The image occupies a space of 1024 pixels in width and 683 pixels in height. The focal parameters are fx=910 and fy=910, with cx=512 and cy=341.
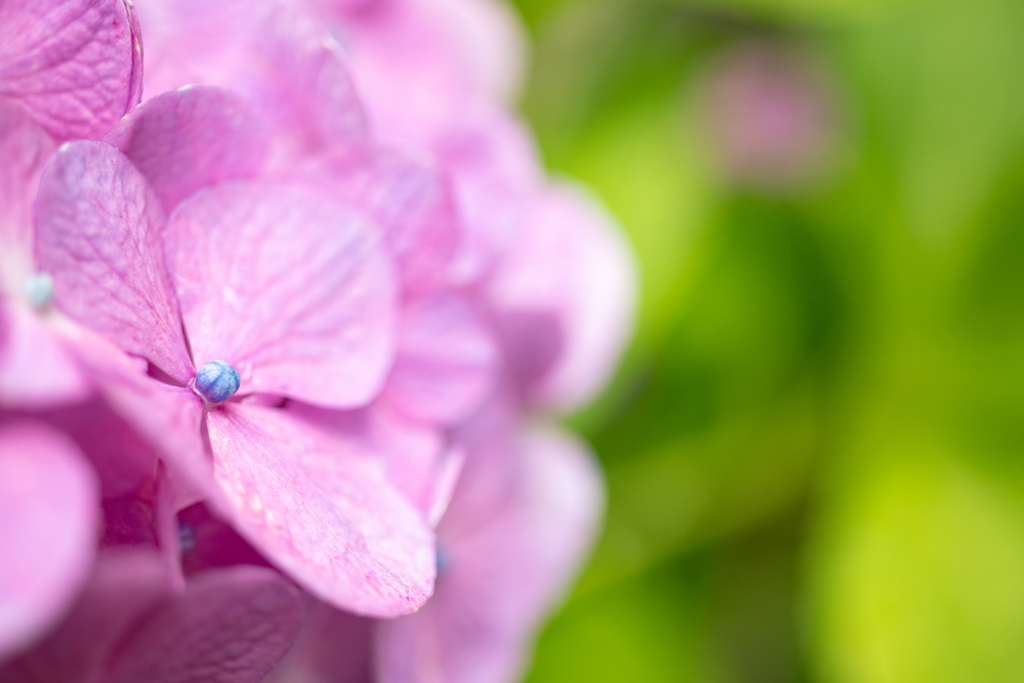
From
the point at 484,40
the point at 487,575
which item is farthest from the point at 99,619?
the point at 484,40

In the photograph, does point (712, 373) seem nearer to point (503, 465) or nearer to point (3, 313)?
point (503, 465)

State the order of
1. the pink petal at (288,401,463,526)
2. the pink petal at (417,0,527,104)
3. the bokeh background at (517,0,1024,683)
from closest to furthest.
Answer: the pink petal at (288,401,463,526) < the pink petal at (417,0,527,104) < the bokeh background at (517,0,1024,683)

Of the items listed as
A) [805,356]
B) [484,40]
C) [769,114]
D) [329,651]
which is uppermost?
[484,40]

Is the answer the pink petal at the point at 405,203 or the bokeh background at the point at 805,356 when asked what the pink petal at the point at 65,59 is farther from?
the bokeh background at the point at 805,356

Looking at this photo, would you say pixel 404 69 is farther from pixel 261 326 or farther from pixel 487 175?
pixel 261 326

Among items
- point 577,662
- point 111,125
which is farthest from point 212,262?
point 577,662

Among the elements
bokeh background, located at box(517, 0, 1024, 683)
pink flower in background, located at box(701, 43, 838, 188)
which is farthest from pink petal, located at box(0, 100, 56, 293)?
pink flower in background, located at box(701, 43, 838, 188)

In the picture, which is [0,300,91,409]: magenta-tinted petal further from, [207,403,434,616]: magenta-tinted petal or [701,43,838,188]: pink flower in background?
[701,43,838,188]: pink flower in background
